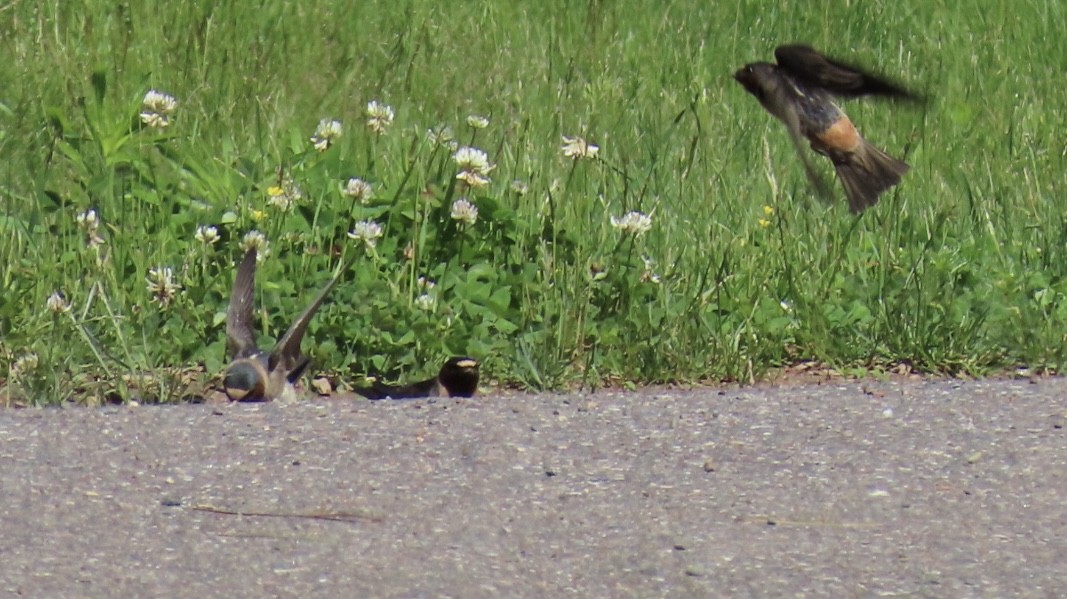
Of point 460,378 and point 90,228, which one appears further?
point 90,228

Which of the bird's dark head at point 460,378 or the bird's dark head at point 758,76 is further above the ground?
the bird's dark head at point 758,76

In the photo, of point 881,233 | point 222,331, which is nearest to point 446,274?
point 222,331

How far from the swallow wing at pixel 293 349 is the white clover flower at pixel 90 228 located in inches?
30.6

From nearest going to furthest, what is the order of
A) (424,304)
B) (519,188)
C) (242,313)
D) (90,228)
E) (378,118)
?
(242,313)
(424,304)
(90,228)
(519,188)
(378,118)

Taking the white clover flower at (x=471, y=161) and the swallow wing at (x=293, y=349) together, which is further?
the white clover flower at (x=471, y=161)

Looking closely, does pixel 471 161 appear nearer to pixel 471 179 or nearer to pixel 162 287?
pixel 471 179

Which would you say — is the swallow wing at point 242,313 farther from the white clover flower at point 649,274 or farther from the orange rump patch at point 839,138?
the orange rump patch at point 839,138

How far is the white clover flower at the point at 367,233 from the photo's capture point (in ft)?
17.2

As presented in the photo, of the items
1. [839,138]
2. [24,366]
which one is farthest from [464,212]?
[24,366]

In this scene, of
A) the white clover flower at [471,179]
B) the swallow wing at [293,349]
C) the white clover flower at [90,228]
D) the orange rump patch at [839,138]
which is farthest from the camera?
the white clover flower at [471,179]

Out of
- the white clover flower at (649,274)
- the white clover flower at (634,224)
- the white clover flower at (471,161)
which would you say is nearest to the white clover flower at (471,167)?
the white clover flower at (471,161)

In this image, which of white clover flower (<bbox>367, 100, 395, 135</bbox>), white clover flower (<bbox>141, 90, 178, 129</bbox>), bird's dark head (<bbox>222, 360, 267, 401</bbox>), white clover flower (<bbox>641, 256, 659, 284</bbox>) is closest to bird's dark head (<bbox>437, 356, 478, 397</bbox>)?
bird's dark head (<bbox>222, 360, 267, 401</bbox>)

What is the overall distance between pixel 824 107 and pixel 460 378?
4.29ft

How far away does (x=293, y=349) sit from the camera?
473cm
